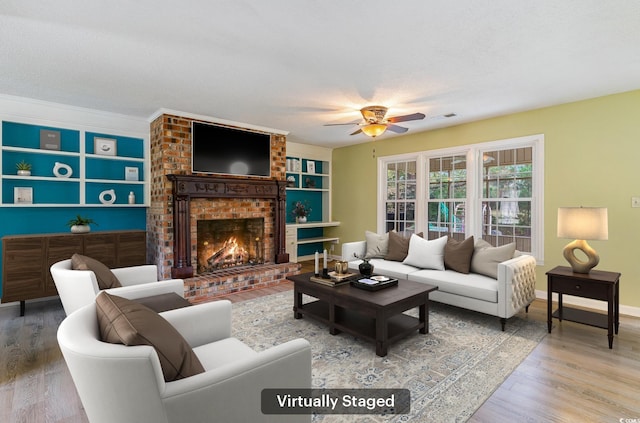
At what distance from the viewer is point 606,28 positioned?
237 cm

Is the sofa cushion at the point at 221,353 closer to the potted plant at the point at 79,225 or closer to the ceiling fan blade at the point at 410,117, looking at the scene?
the ceiling fan blade at the point at 410,117

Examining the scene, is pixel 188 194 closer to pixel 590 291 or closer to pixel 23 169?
pixel 23 169

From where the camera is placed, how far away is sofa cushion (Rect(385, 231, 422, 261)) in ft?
15.0

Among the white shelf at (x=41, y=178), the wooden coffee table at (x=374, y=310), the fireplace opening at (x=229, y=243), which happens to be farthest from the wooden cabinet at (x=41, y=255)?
the wooden coffee table at (x=374, y=310)

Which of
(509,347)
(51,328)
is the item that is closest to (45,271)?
(51,328)

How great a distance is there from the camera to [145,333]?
129 centimetres

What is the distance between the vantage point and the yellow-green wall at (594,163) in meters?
3.66

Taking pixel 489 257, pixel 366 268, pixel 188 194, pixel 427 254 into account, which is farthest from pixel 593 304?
pixel 188 194

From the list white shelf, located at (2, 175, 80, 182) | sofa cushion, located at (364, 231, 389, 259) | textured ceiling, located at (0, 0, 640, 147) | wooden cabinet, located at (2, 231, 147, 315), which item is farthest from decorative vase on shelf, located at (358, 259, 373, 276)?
white shelf, located at (2, 175, 80, 182)

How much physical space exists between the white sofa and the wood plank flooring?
0.42 m

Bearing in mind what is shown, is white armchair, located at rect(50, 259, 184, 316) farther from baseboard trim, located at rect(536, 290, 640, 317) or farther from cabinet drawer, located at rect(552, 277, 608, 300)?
baseboard trim, located at rect(536, 290, 640, 317)

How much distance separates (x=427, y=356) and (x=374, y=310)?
58 cm

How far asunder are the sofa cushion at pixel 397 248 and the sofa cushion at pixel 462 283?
551mm

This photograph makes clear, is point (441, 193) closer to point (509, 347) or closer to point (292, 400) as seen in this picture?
point (509, 347)
